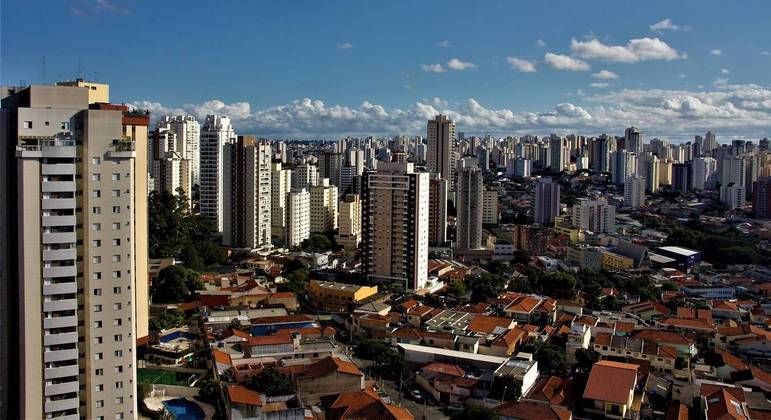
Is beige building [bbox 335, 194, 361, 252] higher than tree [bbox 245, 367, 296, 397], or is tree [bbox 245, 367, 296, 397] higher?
beige building [bbox 335, 194, 361, 252]

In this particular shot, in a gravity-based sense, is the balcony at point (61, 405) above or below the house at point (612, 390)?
above

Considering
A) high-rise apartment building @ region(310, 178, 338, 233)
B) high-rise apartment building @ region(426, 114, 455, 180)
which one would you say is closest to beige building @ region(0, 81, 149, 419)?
high-rise apartment building @ region(310, 178, 338, 233)

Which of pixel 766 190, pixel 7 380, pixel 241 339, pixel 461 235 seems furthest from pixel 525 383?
pixel 766 190

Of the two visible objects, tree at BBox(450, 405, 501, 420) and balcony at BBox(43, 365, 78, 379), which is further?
tree at BBox(450, 405, 501, 420)

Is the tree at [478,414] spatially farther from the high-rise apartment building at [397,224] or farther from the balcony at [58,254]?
the high-rise apartment building at [397,224]

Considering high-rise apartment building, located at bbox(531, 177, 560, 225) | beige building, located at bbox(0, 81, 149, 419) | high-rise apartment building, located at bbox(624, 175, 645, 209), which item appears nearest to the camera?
beige building, located at bbox(0, 81, 149, 419)

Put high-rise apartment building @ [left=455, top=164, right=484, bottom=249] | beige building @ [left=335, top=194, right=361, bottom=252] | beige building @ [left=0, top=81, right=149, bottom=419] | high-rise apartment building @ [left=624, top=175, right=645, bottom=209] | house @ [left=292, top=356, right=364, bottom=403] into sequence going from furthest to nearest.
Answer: high-rise apartment building @ [left=624, top=175, right=645, bottom=209]
beige building @ [left=335, top=194, right=361, bottom=252]
high-rise apartment building @ [left=455, top=164, right=484, bottom=249]
house @ [left=292, top=356, right=364, bottom=403]
beige building @ [left=0, top=81, right=149, bottom=419]

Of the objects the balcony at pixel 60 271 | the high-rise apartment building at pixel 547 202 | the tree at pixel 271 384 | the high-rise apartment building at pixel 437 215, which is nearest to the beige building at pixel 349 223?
the high-rise apartment building at pixel 437 215

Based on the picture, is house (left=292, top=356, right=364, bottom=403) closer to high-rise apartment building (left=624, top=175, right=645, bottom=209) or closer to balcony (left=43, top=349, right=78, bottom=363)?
balcony (left=43, top=349, right=78, bottom=363)
